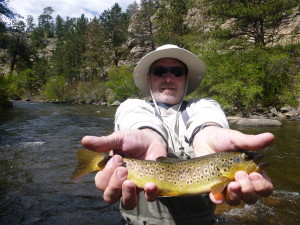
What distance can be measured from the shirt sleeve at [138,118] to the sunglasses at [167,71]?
0.62 meters

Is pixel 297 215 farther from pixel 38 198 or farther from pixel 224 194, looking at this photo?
pixel 38 198

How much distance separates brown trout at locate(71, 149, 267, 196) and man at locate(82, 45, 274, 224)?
9cm

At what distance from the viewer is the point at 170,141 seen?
252cm

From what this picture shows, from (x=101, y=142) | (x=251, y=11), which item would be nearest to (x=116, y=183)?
(x=101, y=142)

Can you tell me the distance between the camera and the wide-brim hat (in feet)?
9.90

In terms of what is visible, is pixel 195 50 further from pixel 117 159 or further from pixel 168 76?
pixel 117 159

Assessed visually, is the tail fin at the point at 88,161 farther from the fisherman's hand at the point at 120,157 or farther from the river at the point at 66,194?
→ the river at the point at 66,194

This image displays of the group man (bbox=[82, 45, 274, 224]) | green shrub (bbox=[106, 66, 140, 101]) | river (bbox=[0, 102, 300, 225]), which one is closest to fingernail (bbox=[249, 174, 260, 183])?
man (bbox=[82, 45, 274, 224])

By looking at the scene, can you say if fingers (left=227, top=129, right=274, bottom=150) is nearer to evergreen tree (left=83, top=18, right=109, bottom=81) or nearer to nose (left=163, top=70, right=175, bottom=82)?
nose (left=163, top=70, right=175, bottom=82)

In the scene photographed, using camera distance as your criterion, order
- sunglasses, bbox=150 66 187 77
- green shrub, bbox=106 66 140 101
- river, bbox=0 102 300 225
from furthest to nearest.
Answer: green shrub, bbox=106 66 140 101
river, bbox=0 102 300 225
sunglasses, bbox=150 66 187 77

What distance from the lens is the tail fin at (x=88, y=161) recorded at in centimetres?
207

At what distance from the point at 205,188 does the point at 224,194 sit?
0.16 m

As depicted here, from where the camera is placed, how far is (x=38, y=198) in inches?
200

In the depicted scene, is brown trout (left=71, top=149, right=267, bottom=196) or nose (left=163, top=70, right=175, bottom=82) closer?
brown trout (left=71, top=149, right=267, bottom=196)
